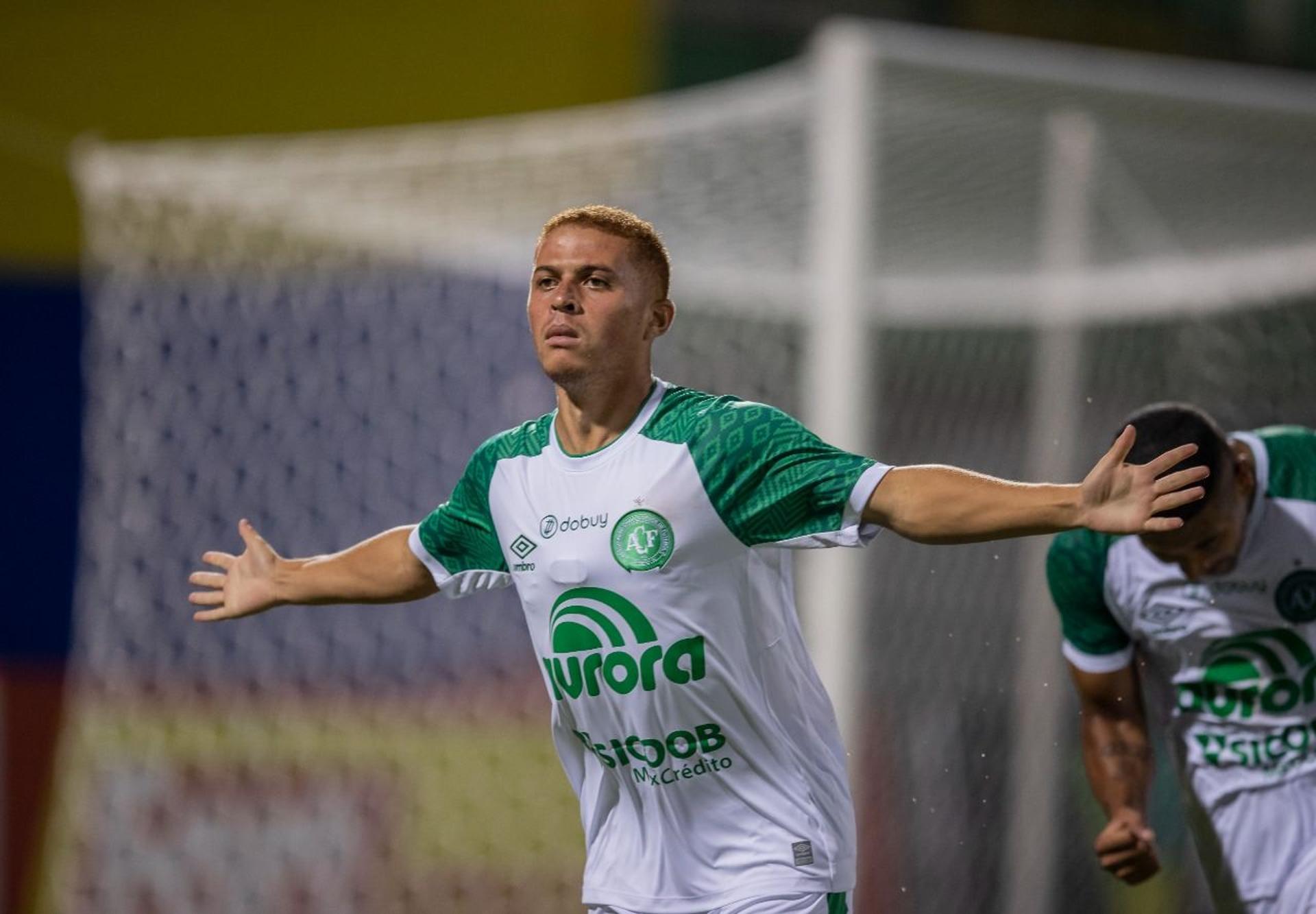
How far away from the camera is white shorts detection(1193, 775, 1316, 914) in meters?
4.09

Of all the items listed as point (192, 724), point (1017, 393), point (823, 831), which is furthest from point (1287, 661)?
point (192, 724)

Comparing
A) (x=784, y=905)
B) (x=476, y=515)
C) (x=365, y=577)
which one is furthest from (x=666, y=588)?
(x=365, y=577)

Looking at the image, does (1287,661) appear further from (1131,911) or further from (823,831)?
(1131,911)

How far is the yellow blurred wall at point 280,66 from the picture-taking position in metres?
12.5

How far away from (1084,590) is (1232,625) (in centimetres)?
36

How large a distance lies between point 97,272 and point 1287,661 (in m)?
8.80

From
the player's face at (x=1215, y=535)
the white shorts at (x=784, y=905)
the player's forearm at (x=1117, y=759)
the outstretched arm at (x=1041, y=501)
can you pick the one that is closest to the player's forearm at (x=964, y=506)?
the outstretched arm at (x=1041, y=501)

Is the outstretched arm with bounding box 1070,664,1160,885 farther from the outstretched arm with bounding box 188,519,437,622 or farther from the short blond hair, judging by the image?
the outstretched arm with bounding box 188,519,437,622

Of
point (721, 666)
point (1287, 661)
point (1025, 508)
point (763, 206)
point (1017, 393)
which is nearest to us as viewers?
point (1025, 508)

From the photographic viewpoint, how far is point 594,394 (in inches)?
131

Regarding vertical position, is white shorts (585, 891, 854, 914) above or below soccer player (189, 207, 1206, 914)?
below

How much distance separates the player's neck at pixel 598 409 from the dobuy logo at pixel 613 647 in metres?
0.32

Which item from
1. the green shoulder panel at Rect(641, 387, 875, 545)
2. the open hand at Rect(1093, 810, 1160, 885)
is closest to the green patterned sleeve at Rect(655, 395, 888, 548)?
the green shoulder panel at Rect(641, 387, 875, 545)

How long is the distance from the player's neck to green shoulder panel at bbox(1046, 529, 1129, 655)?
1.32m
